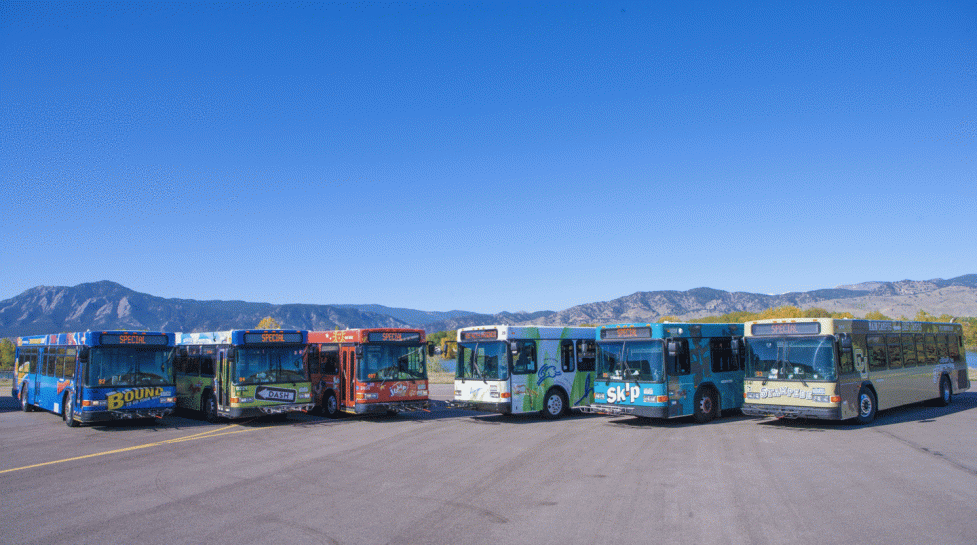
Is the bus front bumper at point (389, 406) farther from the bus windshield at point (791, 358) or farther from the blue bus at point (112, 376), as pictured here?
the bus windshield at point (791, 358)

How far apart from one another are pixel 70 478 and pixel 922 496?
511 inches

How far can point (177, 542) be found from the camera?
7.03 m

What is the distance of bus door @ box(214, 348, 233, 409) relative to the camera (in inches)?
728

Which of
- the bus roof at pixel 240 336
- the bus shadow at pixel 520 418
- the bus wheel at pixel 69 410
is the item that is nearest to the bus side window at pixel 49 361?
the bus wheel at pixel 69 410

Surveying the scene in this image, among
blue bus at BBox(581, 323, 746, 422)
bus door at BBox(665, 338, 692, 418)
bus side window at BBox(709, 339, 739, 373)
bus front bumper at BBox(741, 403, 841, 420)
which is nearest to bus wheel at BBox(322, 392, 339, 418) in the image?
blue bus at BBox(581, 323, 746, 422)

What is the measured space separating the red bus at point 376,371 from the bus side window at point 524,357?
3.12 meters

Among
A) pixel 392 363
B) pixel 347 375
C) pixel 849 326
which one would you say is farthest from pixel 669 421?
pixel 347 375

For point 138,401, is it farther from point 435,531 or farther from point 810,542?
point 810,542

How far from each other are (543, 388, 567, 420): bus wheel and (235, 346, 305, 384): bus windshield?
734 cm

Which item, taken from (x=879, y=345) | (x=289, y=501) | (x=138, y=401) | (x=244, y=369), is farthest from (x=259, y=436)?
(x=879, y=345)

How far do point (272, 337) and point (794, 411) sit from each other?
46.7ft

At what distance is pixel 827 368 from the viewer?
50.2ft

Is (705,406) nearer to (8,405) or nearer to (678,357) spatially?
(678,357)

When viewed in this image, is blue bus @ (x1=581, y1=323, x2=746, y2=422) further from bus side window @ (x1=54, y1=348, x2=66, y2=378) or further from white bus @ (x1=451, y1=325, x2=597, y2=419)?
bus side window @ (x1=54, y1=348, x2=66, y2=378)
